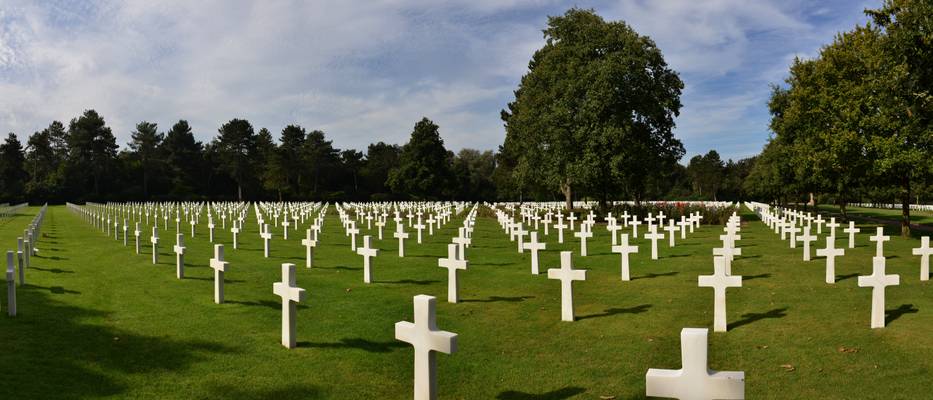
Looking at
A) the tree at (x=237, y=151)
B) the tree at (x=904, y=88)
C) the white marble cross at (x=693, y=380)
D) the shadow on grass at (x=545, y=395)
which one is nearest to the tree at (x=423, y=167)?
the tree at (x=237, y=151)

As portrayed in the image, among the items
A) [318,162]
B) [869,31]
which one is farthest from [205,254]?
[318,162]

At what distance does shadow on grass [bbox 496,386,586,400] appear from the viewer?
6.23 m

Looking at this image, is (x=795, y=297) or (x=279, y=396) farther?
(x=795, y=297)

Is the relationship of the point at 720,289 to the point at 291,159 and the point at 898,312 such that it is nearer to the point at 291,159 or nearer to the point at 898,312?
the point at 898,312

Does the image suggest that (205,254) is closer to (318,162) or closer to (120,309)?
(120,309)

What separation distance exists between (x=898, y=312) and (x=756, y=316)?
2.11 metres

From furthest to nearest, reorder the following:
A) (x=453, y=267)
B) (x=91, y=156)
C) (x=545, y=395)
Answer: (x=91, y=156) < (x=453, y=267) < (x=545, y=395)

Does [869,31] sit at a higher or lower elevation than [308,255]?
higher

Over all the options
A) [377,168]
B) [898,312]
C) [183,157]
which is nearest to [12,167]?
[183,157]

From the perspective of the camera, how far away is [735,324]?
9.12 metres

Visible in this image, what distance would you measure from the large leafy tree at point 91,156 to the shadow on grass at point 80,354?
8605cm

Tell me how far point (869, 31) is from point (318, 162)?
81481mm

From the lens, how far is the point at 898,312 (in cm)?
961

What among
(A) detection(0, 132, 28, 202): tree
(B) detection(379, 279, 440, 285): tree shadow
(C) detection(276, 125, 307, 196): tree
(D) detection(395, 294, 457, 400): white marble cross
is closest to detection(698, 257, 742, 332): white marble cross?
(D) detection(395, 294, 457, 400): white marble cross
